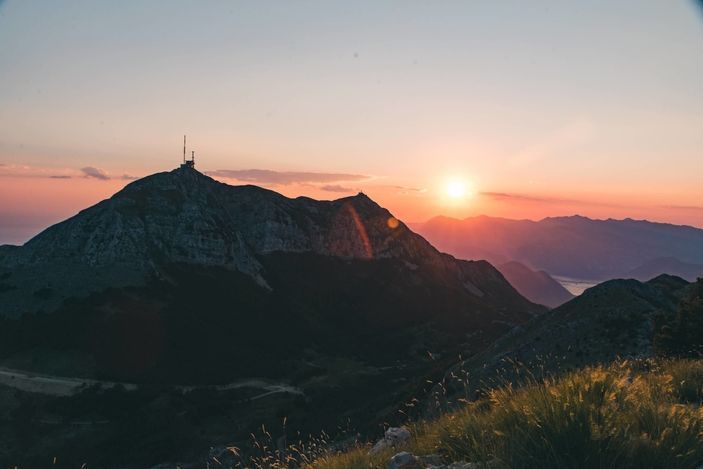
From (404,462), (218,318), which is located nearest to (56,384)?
(218,318)

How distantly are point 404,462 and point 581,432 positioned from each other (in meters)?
2.32

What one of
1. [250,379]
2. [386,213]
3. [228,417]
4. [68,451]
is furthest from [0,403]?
[386,213]

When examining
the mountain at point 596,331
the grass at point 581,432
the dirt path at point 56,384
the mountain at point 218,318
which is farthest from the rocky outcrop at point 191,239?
the grass at point 581,432

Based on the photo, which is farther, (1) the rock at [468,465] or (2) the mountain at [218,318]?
(2) the mountain at [218,318]

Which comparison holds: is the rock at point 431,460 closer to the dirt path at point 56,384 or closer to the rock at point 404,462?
the rock at point 404,462

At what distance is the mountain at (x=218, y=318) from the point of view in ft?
216

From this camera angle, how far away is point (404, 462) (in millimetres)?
6145

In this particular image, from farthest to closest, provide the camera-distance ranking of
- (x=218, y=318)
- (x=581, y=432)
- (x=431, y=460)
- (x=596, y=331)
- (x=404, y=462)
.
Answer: (x=218, y=318)
(x=596, y=331)
(x=431, y=460)
(x=404, y=462)
(x=581, y=432)

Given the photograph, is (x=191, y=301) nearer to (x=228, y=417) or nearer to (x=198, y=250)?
(x=198, y=250)

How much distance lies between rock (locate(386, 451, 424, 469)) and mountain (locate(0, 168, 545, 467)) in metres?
50.8

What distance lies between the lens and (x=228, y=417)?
69188 millimetres

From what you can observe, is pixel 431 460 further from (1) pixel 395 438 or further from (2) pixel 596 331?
(2) pixel 596 331

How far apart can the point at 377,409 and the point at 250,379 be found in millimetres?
34816

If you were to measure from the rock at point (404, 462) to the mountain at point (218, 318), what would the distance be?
Answer: 167 feet
